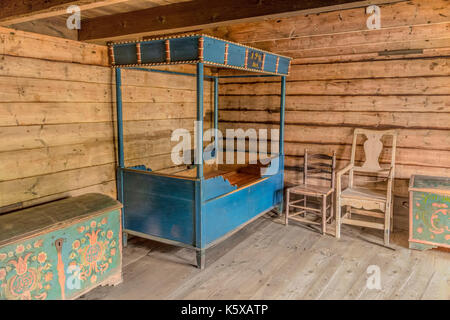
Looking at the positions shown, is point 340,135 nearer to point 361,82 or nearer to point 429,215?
point 361,82

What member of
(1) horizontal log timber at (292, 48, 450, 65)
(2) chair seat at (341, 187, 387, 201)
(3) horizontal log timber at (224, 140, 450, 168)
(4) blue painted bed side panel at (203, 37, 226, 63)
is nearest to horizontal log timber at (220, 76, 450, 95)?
(1) horizontal log timber at (292, 48, 450, 65)

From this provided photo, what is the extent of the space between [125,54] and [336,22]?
7.42 ft

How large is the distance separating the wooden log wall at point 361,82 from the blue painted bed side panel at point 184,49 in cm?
139

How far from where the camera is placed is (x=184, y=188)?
11.4 ft

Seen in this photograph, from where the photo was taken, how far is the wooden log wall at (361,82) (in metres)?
3.90

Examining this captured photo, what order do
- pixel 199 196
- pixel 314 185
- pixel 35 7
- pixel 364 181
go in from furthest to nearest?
1. pixel 314 185
2. pixel 364 181
3. pixel 199 196
4. pixel 35 7

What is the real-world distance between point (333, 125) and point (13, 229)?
13.1 feet

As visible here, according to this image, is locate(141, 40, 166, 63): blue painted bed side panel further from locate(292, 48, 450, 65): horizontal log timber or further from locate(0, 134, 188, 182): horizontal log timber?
locate(292, 48, 450, 65): horizontal log timber

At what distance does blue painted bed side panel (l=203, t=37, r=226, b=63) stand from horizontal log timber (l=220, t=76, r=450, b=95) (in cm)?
211

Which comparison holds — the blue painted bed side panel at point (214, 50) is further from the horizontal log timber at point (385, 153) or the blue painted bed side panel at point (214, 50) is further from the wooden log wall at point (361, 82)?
the horizontal log timber at point (385, 153)

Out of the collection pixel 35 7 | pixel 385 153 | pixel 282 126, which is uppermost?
pixel 35 7

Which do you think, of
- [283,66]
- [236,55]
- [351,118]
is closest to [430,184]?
[351,118]

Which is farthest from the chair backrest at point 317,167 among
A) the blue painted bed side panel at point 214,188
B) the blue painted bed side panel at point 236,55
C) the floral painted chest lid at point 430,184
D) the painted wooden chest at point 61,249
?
the painted wooden chest at point 61,249

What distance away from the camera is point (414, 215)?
13.0ft
